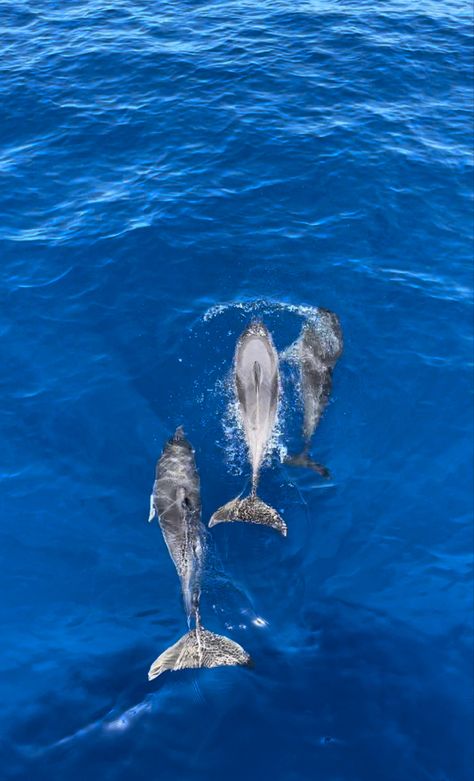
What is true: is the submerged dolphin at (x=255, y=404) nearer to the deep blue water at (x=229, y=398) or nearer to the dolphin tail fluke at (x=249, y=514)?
the dolphin tail fluke at (x=249, y=514)

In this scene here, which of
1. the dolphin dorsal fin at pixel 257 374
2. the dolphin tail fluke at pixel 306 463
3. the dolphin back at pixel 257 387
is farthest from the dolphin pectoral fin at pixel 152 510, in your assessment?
the dolphin dorsal fin at pixel 257 374

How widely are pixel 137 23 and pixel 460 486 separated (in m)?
36.7

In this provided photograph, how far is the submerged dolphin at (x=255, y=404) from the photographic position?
18125mm

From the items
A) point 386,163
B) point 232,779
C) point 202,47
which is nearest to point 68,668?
point 232,779

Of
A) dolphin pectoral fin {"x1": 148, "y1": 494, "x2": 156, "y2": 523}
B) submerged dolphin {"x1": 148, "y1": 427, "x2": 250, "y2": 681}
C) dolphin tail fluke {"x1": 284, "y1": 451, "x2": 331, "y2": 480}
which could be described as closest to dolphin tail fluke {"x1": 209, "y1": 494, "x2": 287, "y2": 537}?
submerged dolphin {"x1": 148, "y1": 427, "x2": 250, "y2": 681}

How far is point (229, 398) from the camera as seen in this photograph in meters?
21.6

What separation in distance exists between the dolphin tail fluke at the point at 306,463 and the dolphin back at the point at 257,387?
964mm

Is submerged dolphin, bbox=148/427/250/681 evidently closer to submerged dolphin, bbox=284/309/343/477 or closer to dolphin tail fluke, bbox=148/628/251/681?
dolphin tail fluke, bbox=148/628/251/681

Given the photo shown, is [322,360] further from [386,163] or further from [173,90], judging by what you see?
[173,90]

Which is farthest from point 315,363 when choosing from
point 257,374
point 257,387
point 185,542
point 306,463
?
point 185,542

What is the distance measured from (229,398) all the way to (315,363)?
3375 millimetres

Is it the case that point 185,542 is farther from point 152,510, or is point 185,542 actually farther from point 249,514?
point 249,514

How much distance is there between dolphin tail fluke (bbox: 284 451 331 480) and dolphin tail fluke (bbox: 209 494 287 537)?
2.26 m

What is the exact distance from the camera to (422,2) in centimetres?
4428
